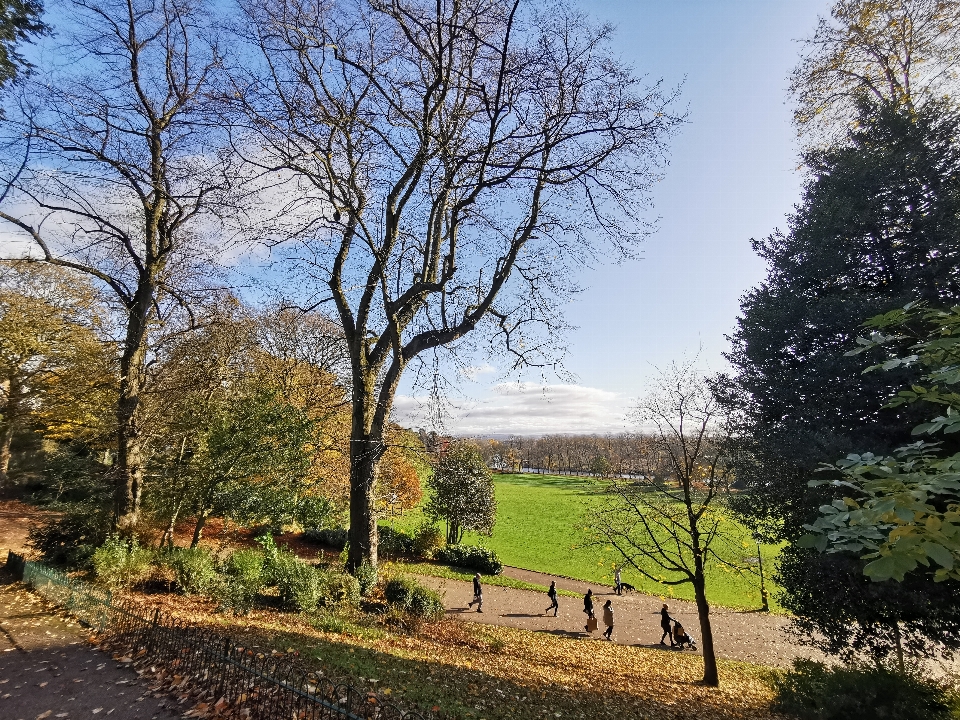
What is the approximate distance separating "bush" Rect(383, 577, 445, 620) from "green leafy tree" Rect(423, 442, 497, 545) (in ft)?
56.7

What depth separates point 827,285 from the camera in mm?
11414

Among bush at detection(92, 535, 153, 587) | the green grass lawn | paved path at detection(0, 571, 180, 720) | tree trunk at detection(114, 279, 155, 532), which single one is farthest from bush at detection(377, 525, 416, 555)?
paved path at detection(0, 571, 180, 720)

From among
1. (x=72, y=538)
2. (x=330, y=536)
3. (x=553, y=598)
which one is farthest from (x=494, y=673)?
(x=330, y=536)

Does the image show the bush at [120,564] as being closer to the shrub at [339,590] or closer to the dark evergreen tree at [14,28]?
the shrub at [339,590]

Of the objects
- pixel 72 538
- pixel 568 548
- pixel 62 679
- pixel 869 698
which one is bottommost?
pixel 568 548

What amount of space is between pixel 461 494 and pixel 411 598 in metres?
18.9

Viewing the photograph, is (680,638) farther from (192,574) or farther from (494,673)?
(192,574)

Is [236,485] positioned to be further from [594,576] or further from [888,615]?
[594,576]

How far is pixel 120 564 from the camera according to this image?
1058 cm

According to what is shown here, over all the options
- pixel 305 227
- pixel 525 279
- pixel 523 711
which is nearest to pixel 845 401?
pixel 525 279

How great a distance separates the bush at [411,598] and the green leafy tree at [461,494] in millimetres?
17271

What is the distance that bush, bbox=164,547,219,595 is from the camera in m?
10.8

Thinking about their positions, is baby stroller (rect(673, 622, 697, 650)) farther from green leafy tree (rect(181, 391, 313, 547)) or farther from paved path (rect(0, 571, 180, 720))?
paved path (rect(0, 571, 180, 720))

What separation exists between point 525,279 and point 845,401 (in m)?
7.67
